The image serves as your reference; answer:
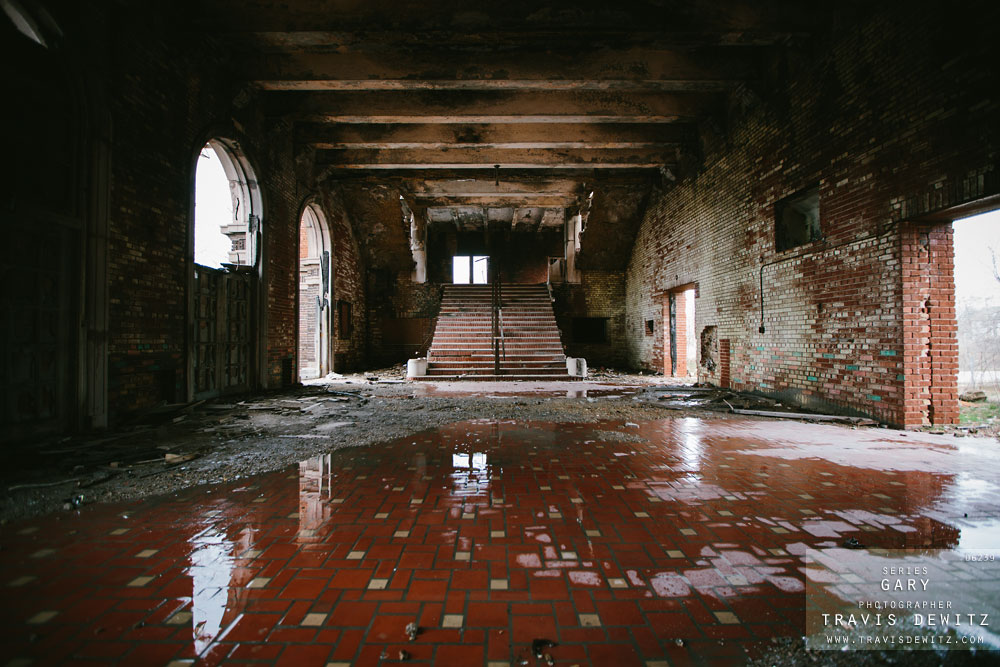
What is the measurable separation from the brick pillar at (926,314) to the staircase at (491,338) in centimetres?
691

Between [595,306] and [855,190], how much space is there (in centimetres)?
1067

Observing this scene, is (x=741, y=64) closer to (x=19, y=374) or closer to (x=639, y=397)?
(x=639, y=397)

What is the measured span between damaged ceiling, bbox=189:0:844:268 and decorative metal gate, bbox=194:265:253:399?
3559 millimetres

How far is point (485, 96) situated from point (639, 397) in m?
6.62

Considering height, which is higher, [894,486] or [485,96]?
[485,96]

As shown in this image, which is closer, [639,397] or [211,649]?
[211,649]

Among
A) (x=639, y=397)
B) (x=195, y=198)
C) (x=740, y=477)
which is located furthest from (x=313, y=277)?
(x=740, y=477)

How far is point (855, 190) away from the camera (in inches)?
220

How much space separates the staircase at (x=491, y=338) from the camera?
453 inches

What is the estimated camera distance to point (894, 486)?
3256 mm

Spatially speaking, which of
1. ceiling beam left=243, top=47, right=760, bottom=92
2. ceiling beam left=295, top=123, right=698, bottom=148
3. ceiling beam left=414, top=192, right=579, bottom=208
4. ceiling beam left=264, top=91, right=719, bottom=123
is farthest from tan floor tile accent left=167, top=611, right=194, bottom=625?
ceiling beam left=414, top=192, right=579, bottom=208

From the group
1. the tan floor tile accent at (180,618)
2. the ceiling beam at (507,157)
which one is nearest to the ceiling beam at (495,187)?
the ceiling beam at (507,157)

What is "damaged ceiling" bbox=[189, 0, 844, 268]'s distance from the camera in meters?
6.05

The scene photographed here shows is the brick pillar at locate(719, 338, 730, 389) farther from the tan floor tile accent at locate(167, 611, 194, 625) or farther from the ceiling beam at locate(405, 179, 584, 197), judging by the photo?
the tan floor tile accent at locate(167, 611, 194, 625)
